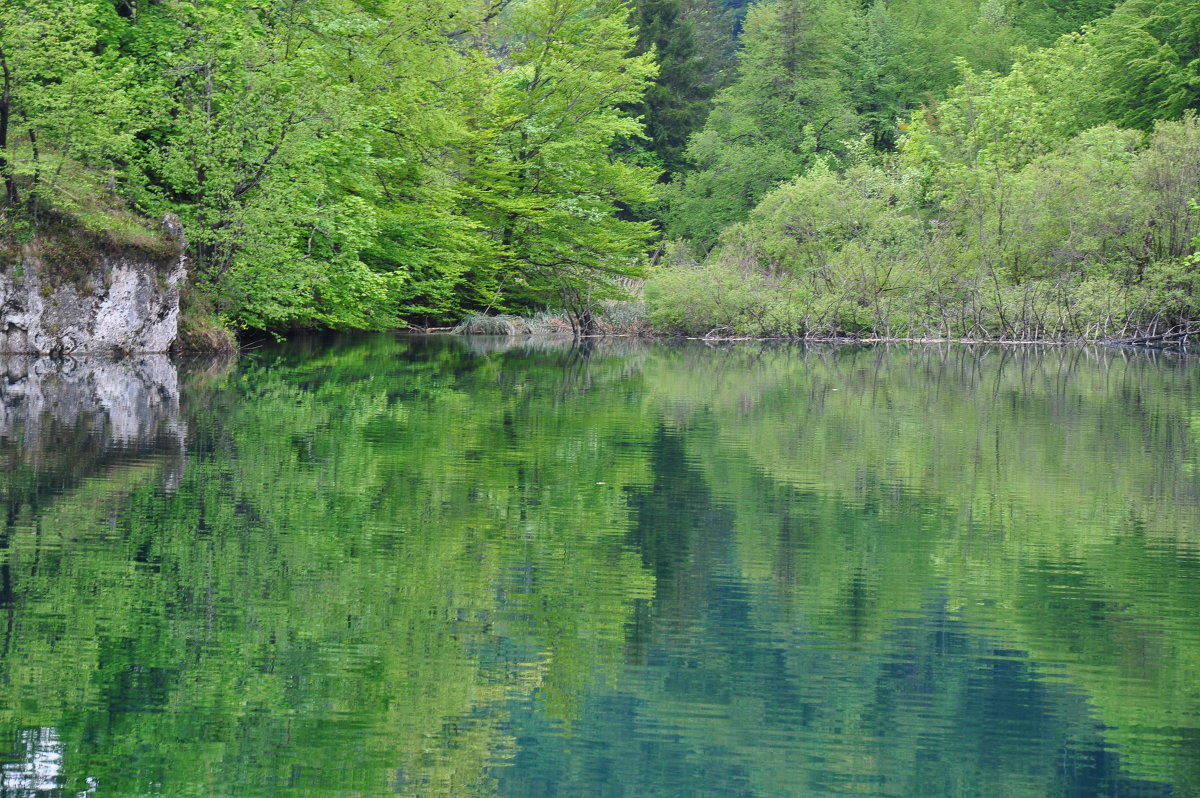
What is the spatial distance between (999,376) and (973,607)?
1628 centimetres

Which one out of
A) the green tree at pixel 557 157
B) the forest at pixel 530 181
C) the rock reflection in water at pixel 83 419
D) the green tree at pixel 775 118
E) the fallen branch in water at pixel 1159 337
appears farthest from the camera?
the green tree at pixel 775 118

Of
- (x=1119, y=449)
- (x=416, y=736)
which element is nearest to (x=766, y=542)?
(x=416, y=736)

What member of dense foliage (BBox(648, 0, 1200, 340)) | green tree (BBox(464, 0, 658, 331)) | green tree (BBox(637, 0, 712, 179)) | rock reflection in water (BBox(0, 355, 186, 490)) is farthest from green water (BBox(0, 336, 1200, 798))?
green tree (BBox(637, 0, 712, 179))

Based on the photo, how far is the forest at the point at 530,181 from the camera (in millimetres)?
23578

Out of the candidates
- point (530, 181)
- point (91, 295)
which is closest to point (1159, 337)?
point (530, 181)

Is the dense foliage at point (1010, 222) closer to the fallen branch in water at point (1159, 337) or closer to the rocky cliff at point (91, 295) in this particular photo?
the fallen branch in water at point (1159, 337)

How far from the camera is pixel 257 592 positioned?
6055 mm

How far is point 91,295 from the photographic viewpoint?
22156mm

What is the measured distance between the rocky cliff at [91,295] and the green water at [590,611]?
984cm

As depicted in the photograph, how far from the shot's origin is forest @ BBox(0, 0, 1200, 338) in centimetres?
2358

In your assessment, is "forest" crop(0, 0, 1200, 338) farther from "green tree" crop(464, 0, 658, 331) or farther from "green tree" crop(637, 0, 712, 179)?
"green tree" crop(637, 0, 712, 179)

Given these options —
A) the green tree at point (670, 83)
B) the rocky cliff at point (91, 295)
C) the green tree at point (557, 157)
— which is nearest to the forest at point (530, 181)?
the green tree at point (557, 157)

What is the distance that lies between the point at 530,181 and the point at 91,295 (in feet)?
54.1

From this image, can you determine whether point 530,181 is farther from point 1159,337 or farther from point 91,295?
point 1159,337
